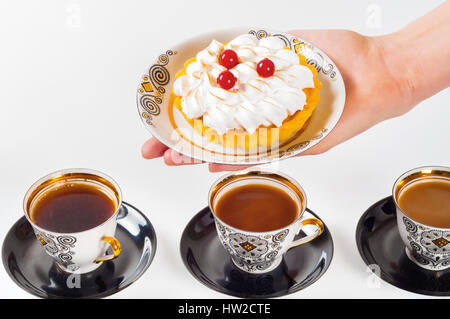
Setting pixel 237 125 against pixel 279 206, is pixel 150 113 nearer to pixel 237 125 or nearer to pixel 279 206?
pixel 237 125

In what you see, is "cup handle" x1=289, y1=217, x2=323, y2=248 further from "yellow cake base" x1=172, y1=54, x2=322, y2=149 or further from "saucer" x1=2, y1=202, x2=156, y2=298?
"saucer" x1=2, y1=202, x2=156, y2=298

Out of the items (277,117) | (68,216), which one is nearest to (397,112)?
(277,117)

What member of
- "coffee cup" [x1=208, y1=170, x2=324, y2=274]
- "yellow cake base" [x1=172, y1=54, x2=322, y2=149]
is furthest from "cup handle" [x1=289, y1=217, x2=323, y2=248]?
"yellow cake base" [x1=172, y1=54, x2=322, y2=149]

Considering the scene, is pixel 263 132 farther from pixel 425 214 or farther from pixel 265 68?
pixel 425 214

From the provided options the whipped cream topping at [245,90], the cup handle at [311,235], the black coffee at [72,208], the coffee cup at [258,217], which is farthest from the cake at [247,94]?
the black coffee at [72,208]

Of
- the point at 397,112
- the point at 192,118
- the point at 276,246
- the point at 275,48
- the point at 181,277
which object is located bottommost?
the point at 181,277

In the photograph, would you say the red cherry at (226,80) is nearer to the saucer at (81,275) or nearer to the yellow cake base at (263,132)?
the yellow cake base at (263,132)

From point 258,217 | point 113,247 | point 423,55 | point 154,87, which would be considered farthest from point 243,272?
point 423,55
